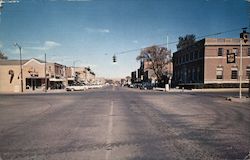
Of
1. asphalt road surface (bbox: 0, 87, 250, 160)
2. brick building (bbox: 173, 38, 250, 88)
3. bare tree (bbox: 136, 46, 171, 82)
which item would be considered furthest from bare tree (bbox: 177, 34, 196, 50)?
Answer: asphalt road surface (bbox: 0, 87, 250, 160)

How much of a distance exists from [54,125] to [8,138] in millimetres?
2601

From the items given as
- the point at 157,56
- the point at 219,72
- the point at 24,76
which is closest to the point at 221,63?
the point at 219,72

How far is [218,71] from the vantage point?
Result: 179ft

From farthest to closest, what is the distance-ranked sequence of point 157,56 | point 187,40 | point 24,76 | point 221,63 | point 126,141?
A: point 187,40
point 157,56
point 24,76
point 221,63
point 126,141

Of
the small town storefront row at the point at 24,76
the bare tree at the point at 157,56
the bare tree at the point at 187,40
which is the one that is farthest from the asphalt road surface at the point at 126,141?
the bare tree at the point at 187,40

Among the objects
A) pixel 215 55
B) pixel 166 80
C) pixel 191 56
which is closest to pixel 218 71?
pixel 215 55

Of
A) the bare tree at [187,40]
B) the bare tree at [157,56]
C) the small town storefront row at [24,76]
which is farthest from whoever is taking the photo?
the bare tree at [187,40]

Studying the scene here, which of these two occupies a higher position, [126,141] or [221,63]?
[221,63]

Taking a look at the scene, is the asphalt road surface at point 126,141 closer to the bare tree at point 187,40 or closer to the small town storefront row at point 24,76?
the small town storefront row at point 24,76

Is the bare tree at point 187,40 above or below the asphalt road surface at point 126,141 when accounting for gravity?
above

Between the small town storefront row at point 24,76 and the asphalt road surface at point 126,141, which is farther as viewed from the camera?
the small town storefront row at point 24,76

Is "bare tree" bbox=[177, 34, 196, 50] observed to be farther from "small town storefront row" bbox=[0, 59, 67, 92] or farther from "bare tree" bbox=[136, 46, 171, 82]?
"small town storefront row" bbox=[0, 59, 67, 92]

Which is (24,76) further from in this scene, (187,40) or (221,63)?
(187,40)

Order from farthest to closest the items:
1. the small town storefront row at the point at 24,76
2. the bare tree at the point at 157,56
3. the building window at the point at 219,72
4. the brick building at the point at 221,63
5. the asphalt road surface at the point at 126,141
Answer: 1. the bare tree at the point at 157,56
2. the small town storefront row at the point at 24,76
3. the building window at the point at 219,72
4. the brick building at the point at 221,63
5. the asphalt road surface at the point at 126,141
